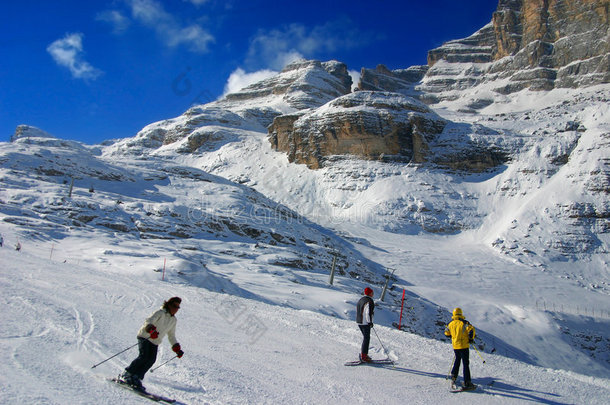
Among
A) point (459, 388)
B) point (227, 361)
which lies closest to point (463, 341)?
point (459, 388)

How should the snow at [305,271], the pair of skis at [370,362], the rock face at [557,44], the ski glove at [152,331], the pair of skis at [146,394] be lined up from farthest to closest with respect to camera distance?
1. the rock face at [557,44]
2. the pair of skis at [370,362]
3. the snow at [305,271]
4. the ski glove at [152,331]
5. the pair of skis at [146,394]

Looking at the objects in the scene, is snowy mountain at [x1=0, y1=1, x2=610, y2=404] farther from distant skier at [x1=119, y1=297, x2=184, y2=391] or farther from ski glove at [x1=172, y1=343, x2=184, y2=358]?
ski glove at [x1=172, y1=343, x2=184, y2=358]

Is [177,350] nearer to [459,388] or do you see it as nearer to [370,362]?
[370,362]

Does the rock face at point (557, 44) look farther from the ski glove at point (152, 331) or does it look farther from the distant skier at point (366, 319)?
the ski glove at point (152, 331)

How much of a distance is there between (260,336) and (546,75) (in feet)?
509

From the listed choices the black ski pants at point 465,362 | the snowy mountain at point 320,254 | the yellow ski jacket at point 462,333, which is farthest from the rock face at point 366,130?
the black ski pants at point 465,362

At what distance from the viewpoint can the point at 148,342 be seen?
476cm

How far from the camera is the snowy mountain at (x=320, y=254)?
252 inches

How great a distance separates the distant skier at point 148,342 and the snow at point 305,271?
0.27 meters

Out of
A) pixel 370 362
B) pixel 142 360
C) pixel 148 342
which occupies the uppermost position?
pixel 148 342

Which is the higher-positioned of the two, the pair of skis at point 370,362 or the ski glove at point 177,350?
the ski glove at point 177,350

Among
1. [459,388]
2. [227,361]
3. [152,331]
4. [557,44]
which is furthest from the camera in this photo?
[557,44]

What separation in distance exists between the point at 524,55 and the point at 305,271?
15525 centimetres

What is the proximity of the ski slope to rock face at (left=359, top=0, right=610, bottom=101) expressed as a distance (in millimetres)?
143122
